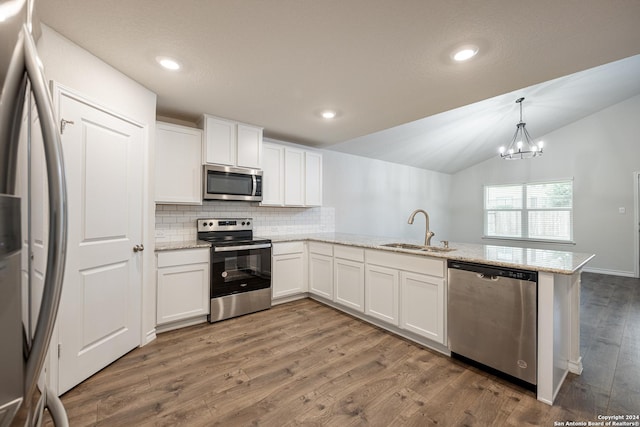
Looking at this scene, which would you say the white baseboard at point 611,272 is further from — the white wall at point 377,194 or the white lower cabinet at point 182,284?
the white lower cabinet at point 182,284

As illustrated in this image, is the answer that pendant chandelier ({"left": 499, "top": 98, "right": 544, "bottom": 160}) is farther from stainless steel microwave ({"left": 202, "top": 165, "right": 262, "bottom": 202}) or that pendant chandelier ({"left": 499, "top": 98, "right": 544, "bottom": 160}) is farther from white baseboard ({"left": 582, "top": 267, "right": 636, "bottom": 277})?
stainless steel microwave ({"left": 202, "top": 165, "right": 262, "bottom": 202})

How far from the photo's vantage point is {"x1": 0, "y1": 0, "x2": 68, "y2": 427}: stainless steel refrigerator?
42cm

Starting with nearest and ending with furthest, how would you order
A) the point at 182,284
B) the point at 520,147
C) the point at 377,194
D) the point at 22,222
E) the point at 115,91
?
the point at 22,222
the point at 115,91
the point at 182,284
the point at 520,147
the point at 377,194

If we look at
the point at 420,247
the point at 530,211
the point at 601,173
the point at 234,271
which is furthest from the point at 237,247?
the point at 601,173

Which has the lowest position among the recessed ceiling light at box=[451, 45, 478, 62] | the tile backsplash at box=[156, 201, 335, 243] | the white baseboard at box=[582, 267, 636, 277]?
the white baseboard at box=[582, 267, 636, 277]

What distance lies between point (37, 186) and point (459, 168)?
27.8 ft

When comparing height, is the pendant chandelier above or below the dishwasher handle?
above

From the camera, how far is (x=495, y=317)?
1.94 metres

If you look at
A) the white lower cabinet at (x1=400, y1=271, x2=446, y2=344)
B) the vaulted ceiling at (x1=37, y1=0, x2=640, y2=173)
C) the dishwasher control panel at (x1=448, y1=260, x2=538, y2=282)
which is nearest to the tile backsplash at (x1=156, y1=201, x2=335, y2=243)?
the vaulted ceiling at (x1=37, y1=0, x2=640, y2=173)

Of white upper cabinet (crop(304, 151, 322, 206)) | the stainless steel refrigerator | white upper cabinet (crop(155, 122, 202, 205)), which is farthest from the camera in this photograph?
white upper cabinet (crop(304, 151, 322, 206))

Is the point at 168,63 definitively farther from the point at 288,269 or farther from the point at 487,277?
the point at 487,277

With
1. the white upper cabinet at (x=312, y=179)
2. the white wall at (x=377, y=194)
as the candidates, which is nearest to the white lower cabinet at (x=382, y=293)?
the white upper cabinet at (x=312, y=179)

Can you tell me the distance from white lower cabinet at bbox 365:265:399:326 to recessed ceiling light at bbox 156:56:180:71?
7.99 ft

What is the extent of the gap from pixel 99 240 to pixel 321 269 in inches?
89.0
